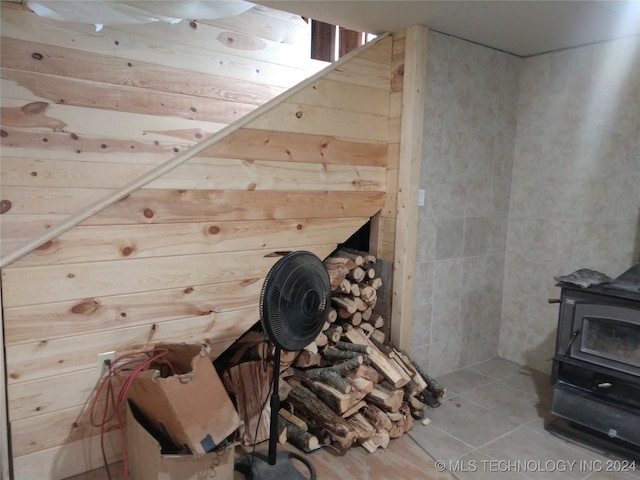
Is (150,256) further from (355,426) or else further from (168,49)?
(168,49)

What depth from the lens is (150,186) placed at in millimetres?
2043

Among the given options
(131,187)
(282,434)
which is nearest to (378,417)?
(282,434)

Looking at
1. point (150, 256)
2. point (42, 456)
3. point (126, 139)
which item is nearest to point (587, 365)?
point (150, 256)

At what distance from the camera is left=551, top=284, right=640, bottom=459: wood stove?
2.21 meters

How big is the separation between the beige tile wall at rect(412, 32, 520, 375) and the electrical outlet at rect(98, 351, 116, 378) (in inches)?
72.0

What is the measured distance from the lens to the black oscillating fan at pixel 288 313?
5.91ft

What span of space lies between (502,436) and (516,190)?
181 cm

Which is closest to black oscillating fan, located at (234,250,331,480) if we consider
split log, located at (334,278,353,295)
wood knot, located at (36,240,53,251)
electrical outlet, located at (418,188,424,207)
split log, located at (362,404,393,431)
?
split log, located at (362,404,393,431)

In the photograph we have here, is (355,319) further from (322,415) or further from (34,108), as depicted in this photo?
(34,108)

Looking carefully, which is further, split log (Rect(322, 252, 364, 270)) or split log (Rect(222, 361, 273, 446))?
split log (Rect(322, 252, 364, 270))

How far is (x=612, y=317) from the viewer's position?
2.27 m

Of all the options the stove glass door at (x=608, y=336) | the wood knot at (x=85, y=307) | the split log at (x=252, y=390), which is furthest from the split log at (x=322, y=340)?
the stove glass door at (x=608, y=336)

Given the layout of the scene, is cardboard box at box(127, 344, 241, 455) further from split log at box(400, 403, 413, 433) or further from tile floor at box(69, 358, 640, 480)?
split log at box(400, 403, 413, 433)

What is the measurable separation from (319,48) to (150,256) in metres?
2.70
